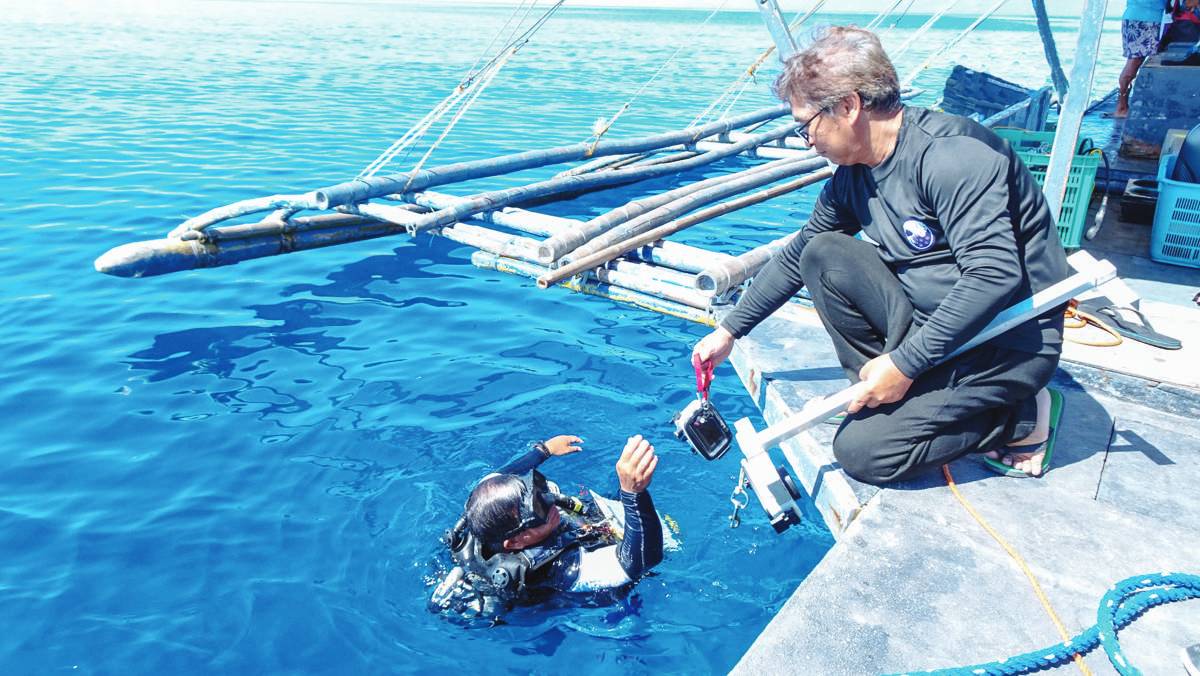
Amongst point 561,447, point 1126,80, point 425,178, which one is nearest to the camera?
point 561,447

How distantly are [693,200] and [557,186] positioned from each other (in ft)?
7.80

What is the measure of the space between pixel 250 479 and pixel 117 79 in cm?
2062

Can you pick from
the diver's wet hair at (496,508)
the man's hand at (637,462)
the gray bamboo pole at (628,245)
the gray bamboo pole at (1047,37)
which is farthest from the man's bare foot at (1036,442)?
the gray bamboo pole at (1047,37)

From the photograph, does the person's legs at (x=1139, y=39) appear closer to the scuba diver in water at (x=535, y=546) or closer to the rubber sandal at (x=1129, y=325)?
the rubber sandal at (x=1129, y=325)

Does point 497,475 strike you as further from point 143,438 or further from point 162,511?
point 143,438

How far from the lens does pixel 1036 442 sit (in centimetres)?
374

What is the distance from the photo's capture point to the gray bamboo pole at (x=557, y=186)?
862cm

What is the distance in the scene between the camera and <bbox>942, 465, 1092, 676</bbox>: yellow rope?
2734mm

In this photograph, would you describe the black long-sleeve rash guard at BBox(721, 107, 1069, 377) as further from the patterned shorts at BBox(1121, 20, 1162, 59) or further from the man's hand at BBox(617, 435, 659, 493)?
the patterned shorts at BBox(1121, 20, 1162, 59)

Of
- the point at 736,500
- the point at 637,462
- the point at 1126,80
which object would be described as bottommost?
the point at 736,500

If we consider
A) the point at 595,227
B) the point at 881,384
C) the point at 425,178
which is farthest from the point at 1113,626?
the point at 425,178

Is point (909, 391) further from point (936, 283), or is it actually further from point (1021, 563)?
point (1021, 563)

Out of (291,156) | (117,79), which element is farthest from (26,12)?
(291,156)

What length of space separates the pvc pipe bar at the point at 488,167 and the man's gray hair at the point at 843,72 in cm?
627
